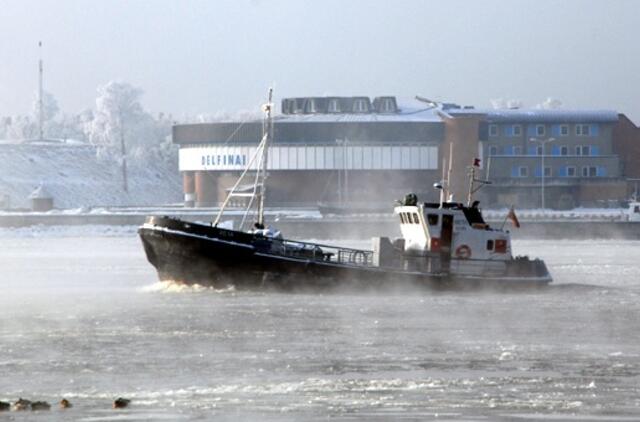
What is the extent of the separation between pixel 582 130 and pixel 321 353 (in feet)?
436

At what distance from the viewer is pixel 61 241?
383 feet

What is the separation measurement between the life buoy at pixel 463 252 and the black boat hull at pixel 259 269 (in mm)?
971

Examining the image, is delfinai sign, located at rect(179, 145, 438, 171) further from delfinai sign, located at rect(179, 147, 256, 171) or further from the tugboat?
the tugboat

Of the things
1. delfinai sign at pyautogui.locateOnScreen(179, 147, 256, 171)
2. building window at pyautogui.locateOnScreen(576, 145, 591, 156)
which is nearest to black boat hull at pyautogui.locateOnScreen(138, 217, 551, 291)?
delfinai sign at pyautogui.locateOnScreen(179, 147, 256, 171)

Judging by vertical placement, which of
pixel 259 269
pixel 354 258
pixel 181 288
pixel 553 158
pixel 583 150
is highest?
pixel 583 150

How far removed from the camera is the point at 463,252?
186ft

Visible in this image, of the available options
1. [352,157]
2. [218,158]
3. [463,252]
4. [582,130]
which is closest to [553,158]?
[582,130]

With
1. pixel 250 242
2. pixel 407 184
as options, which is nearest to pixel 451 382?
pixel 250 242

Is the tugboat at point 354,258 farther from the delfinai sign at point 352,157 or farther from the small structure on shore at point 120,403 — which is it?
the delfinai sign at point 352,157

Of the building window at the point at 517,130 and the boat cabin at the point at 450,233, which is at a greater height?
the building window at the point at 517,130

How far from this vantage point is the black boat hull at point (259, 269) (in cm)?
5544

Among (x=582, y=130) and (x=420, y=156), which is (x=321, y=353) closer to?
(x=420, y=156)

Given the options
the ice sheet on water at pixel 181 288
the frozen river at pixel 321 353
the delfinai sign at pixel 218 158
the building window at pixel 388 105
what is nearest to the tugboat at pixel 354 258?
the ice sheet on water at pixel 181 288

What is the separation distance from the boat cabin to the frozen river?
5.27 feet
